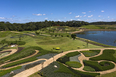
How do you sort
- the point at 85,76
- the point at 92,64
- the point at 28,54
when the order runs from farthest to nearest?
the point at 28,54
the point at 92,64
the point at 85,76

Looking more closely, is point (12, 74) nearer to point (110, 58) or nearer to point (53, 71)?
point (53, 71)

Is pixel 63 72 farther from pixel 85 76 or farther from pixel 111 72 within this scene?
pixel 111 72

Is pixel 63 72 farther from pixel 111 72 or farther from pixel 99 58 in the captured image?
pixel 99 58

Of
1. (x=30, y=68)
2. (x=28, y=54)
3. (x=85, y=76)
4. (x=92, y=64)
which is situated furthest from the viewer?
(x=28, y=54)

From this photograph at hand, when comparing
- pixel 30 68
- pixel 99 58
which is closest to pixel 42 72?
pixel 30 68

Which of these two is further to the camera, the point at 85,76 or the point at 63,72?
the point at 63,72

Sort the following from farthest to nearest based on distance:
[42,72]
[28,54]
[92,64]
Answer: [28,54] < [92,64] < [42,72]

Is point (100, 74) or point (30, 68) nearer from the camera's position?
point (100, 74)

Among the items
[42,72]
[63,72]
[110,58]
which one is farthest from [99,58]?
[42,72]

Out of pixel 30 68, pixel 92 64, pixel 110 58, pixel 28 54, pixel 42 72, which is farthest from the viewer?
pixel 28 54
